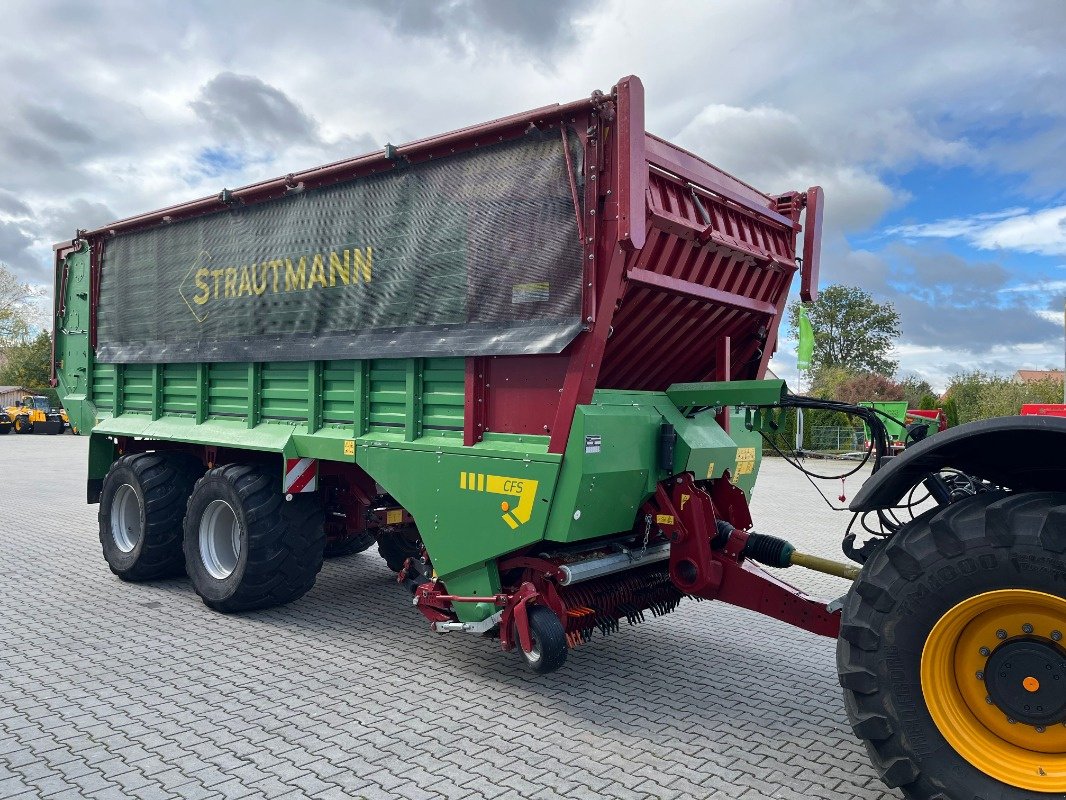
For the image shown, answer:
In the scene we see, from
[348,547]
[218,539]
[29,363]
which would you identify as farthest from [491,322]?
[29,363]

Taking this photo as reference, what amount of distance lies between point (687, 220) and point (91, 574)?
628 centimetres

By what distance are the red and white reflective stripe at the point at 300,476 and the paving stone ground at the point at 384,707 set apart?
3.32 ft

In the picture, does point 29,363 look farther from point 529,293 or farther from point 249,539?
point 529,293

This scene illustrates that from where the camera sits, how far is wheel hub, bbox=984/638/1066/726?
2.70 metres

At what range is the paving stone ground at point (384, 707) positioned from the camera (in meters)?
3.45

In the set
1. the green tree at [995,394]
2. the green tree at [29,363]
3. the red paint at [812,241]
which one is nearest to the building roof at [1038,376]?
the green tree at [995,394]

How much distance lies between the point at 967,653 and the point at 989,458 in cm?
79

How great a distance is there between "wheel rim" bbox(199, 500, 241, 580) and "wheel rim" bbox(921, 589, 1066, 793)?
5.02 m

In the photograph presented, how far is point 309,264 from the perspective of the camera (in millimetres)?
5598

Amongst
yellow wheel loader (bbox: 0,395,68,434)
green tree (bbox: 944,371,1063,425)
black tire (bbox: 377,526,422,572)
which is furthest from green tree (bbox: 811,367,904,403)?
black tire (bbox: 377,526,422,572)

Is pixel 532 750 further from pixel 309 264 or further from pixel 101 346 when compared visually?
pixel 101 346

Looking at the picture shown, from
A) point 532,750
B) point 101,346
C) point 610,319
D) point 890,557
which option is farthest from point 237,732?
point 101,346

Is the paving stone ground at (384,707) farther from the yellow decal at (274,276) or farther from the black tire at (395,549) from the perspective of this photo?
the yellow decal at (274,276)

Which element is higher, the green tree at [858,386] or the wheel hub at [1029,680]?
the green tree at [858,386]
